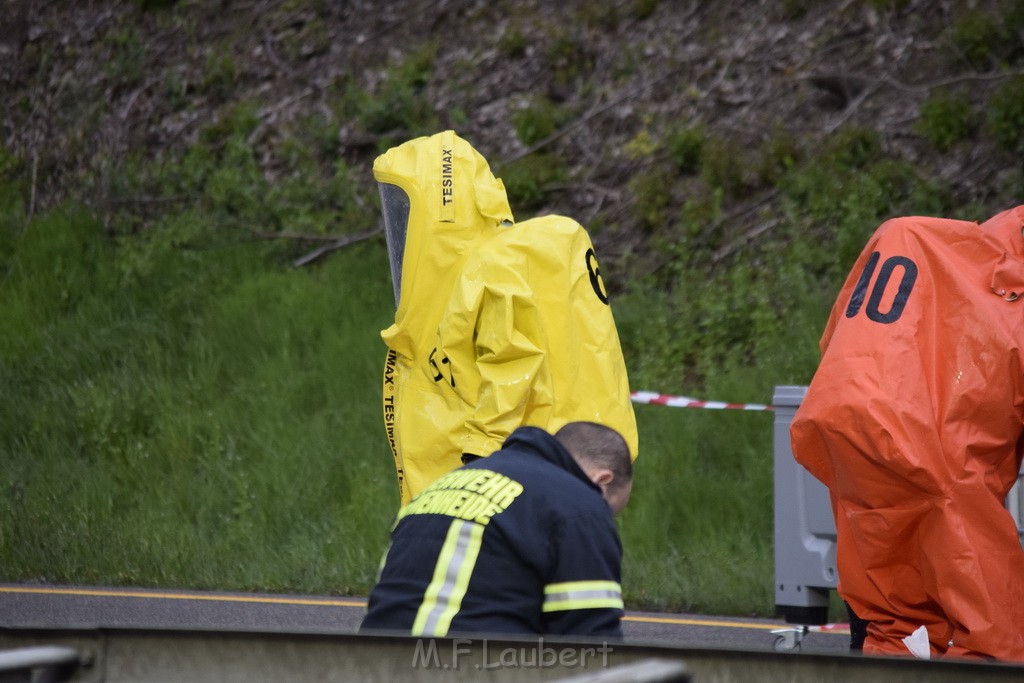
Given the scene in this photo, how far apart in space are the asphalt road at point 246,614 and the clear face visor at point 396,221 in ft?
7.03

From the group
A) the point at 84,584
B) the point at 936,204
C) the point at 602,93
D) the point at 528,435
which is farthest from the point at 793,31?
the point at 528,435

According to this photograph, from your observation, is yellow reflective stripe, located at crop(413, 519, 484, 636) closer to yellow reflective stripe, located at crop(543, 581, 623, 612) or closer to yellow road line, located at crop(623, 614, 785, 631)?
yellow reflective stripe, located at crop(543, 581, 623, 612)

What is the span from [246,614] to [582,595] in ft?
15.4

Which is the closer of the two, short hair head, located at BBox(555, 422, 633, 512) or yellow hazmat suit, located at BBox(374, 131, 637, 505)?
short hair head, located at BBox(555, 422, 633, 512)

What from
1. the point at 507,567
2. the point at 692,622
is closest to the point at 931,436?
the point at 507,567

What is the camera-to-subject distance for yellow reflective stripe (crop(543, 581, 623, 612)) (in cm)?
315

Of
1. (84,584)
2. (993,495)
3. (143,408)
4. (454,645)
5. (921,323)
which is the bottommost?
(84,584)

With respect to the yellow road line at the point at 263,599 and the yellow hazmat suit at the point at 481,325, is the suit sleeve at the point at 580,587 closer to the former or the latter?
the yellow hazmat suit at the point at 481,325

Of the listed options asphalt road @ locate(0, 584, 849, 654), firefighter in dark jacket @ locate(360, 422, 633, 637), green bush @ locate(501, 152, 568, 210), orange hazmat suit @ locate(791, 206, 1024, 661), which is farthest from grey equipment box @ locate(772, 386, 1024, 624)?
green bush @ locate(501, 152, 568, 210)

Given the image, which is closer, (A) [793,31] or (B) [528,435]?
(B) [528,435]

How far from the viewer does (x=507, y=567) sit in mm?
3156

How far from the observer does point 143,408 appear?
1112 cm

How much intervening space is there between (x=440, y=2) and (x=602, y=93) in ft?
9.23

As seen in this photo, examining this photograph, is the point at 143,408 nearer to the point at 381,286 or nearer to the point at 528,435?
the point at 381,286
